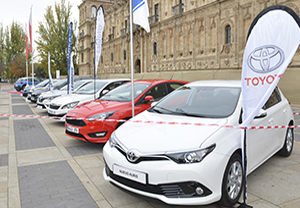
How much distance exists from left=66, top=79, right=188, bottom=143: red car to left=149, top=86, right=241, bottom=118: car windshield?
5.69ft

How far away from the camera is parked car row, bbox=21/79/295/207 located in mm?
3076

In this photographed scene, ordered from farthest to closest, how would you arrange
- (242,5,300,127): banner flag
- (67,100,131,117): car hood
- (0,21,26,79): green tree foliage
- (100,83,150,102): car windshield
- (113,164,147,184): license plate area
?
(0,21,26,79): green tree foliage < (100,83,150,102): car windshield < (67,100,131,117): car hood < (113,164,147,184): license plate area < (242,5,300,127): banner flag

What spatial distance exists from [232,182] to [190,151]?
2.44 feet

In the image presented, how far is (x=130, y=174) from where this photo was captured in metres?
3.30

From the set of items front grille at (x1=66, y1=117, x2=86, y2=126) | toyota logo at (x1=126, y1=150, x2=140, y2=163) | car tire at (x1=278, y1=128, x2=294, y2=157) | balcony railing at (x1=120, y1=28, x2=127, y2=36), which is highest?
balcony railing at (x1=120, y1=28, x2=127, y2=36)

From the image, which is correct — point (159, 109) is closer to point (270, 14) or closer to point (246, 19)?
point (270, 14)

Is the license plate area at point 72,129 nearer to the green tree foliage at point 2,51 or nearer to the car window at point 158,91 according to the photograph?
the car window at point 158,91

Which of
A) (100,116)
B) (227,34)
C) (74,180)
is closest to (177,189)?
(74,180)

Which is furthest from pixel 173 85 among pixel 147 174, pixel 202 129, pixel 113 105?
pixel 147 174

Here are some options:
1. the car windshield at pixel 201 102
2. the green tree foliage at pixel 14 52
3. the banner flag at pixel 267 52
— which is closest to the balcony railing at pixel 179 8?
the car windshield at pixel 201 102

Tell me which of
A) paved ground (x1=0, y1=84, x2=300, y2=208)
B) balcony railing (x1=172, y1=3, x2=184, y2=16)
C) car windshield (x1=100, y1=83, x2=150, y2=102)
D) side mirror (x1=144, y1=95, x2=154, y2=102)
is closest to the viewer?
paved ground (x1=0, y1=84, x2=300, y2=208)

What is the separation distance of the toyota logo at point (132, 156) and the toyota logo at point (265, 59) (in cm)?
168

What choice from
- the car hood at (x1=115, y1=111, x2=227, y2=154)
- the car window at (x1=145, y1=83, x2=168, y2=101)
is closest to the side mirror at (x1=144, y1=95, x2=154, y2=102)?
the car window at (x1=145, y1=83, x2=168, y2=101)

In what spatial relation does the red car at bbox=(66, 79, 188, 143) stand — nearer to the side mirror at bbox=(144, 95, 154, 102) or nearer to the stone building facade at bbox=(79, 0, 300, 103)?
the side mirror at bbox=(144, 95, 154, 102)
